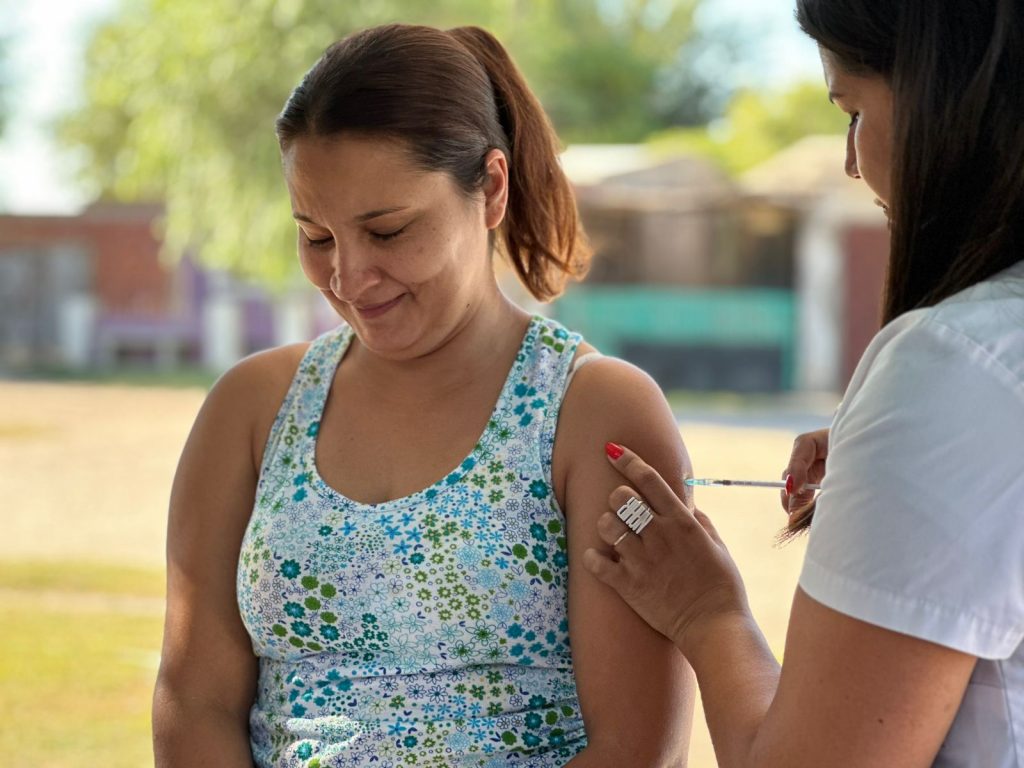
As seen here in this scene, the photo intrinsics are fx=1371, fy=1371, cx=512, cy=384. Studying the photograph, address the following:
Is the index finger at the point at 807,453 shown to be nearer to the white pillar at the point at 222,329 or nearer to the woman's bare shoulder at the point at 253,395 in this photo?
the woman's bare shoulder at the point at 253,395

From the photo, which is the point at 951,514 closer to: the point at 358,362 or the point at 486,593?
the point at 486,593

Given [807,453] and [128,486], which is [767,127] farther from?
[807,453]

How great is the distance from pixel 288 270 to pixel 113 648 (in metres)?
7.57

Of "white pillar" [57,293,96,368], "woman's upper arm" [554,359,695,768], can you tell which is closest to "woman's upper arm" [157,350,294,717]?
"woman's upper arm" [554,359,695,768]

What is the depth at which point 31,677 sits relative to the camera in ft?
14.1

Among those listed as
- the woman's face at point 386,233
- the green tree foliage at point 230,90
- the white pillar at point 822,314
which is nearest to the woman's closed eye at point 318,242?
the woman's face at point 386,233

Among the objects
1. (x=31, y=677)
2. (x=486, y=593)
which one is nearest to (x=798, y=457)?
(x=486, y=593)

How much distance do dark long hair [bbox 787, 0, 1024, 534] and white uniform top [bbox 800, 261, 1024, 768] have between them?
→ 64 millimetres

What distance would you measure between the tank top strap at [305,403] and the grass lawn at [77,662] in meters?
2.21

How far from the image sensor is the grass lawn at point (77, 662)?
370 centimetres

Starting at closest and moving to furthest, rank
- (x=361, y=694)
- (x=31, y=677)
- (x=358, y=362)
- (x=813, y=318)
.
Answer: (x=361, y=694) < (x=358, y=362) < (x=31, y=677) < (x=813, y=318)

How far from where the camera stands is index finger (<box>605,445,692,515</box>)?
4.40 feet

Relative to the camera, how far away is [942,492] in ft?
3.04

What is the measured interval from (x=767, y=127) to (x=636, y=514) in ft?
75.3
